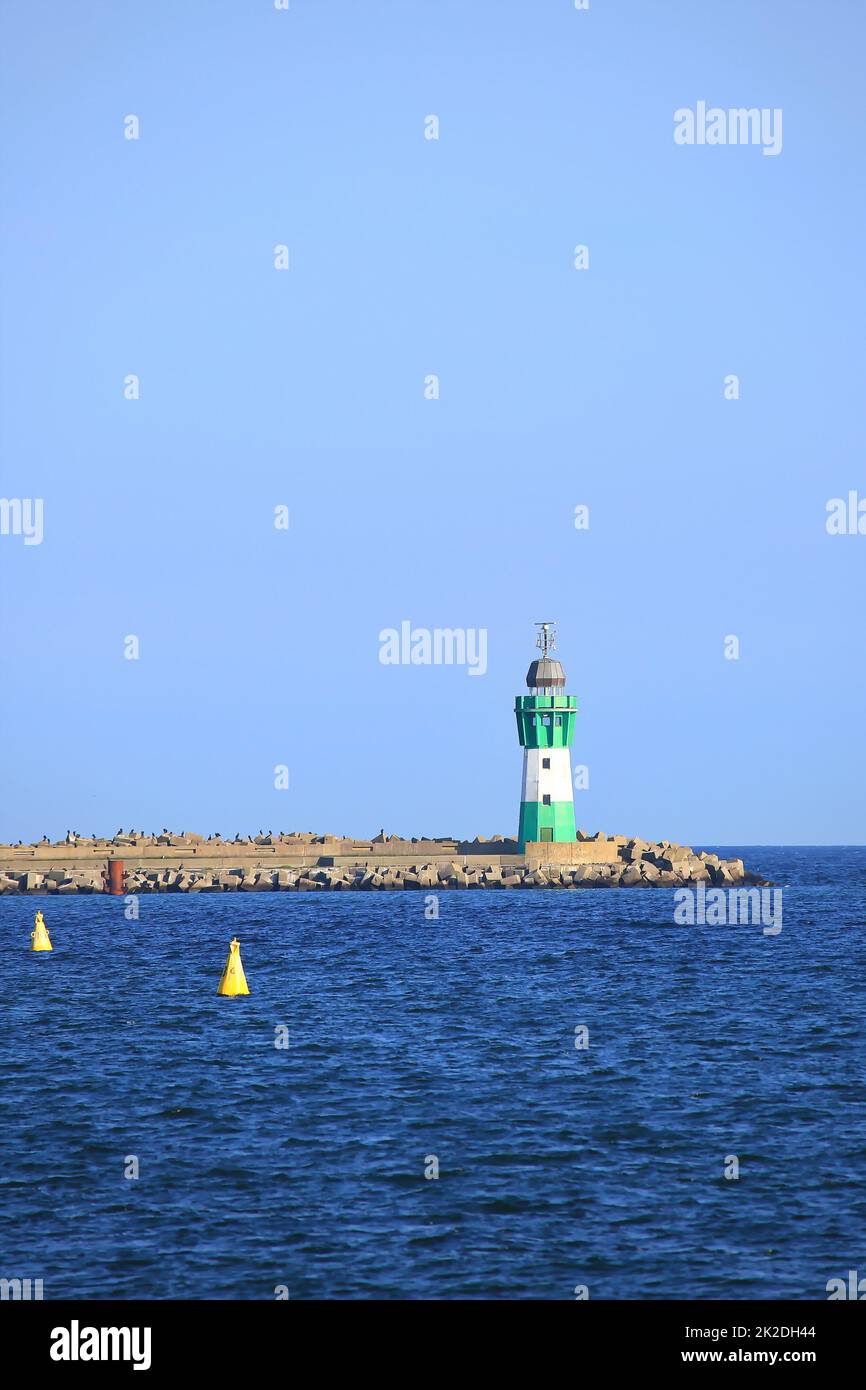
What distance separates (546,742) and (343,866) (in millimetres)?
15694

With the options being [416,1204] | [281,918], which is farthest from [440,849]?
[416,1204]

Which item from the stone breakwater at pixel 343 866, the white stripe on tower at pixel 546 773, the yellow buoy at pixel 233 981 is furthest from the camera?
the stone breakwater at pixel 343 866

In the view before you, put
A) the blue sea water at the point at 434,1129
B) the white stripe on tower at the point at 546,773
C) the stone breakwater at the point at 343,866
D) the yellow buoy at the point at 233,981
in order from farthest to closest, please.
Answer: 1. the stone breakwater at the point at 343,866
2. the white stripe on tower at the point at 546,773
3. the yellow buoy at the point at 233,981
4. the blue sea water at the point at 434,1129

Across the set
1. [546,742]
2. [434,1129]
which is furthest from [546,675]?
[434,1129]

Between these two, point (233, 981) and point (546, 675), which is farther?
point (546, 675)

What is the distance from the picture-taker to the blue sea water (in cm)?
1720

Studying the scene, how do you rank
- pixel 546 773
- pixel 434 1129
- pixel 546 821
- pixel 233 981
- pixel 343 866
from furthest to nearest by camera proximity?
1. pixel 343 866
2. pixel 546 821
3. pixel 546 773
4. pixel 233 981
5. pixel 434 1129

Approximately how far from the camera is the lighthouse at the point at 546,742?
276ft

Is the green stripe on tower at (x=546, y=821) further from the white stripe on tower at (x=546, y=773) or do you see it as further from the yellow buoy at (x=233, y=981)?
the yellow buoy at (x=233, y=981)

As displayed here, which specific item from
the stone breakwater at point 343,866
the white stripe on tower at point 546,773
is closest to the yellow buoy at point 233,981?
the white stripe on tower at point 546,773

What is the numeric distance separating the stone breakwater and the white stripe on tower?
3519 mm

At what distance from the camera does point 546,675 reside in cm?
8500

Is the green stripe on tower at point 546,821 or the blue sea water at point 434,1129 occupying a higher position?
the green stripe on tower at point 546,821

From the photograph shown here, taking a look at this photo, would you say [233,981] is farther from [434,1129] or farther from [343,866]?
[343,866]
